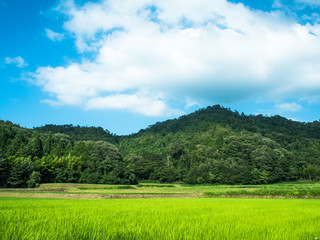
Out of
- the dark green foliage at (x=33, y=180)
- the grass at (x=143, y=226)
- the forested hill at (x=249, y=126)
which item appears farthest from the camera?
the forested hill at (x=249, y=126)

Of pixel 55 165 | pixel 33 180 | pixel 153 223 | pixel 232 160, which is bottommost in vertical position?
pixel 33 180

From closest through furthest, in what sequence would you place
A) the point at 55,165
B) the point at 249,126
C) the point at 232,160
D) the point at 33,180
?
the point at 33,180 → the point at 55,165 → the point at 232,160 → the point at 249,126

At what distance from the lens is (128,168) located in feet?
248

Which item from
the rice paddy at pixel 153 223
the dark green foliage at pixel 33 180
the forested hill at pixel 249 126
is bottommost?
the dark green foliage at pixel 33 180

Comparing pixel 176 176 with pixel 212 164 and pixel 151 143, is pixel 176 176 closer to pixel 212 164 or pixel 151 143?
pixel 212 164

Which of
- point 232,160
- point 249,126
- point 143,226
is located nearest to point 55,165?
point 232,160

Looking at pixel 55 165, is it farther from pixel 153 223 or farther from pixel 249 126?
pixel 249 126

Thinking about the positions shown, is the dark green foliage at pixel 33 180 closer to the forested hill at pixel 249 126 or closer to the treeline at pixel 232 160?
the treeline at pixel 232 160

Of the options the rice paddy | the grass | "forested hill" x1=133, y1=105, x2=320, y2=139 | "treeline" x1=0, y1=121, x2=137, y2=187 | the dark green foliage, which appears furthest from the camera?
"forested hill" x1=133, y1=105, x2=320, y2=139

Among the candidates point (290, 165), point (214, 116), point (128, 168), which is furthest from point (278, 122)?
point (128, 168)

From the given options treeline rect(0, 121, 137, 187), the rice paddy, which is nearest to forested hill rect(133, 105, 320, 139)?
treeline rect(0, 121, 137, 187)

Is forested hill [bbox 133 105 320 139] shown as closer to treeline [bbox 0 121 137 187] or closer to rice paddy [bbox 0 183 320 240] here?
treeline [bbox 0 121 137 187]

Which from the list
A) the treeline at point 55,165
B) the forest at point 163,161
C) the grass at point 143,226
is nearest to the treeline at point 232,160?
the forest at point 163,161

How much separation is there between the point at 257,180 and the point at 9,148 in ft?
258
